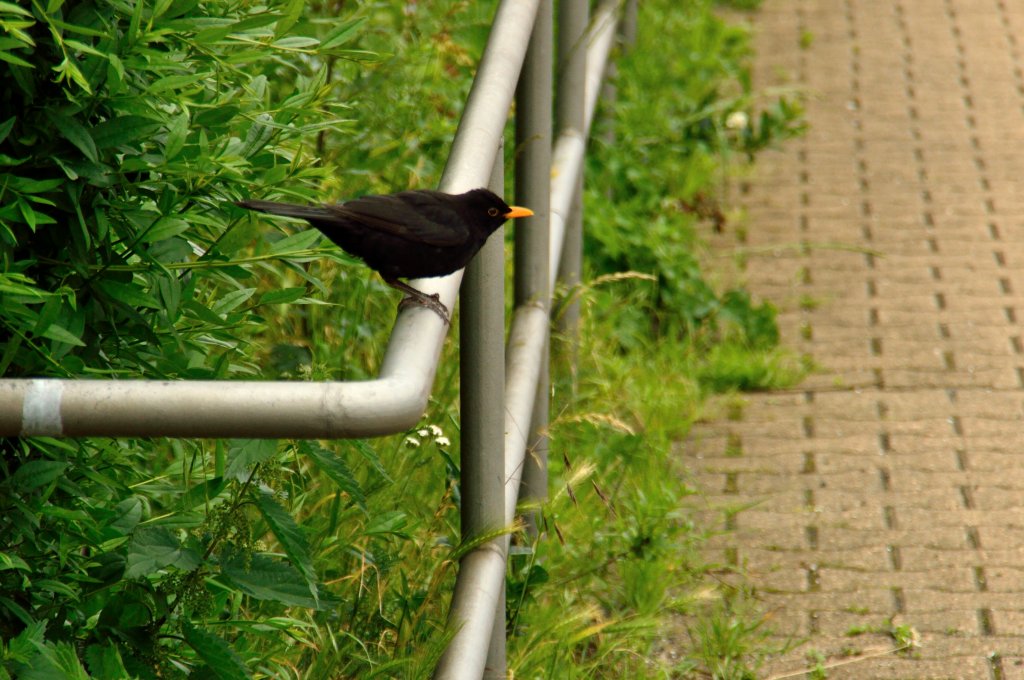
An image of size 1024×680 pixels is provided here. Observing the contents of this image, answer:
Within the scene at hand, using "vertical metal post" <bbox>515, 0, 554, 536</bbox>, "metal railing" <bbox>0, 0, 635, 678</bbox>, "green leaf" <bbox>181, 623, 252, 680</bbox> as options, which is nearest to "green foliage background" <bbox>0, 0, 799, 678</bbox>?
"green leaf" <bbox>181, 623, 252, 680</bbox>

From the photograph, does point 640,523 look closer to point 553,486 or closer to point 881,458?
point 553,486

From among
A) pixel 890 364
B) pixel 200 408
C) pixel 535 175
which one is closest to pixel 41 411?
pixel 200 408

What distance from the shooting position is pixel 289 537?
1.90 meters

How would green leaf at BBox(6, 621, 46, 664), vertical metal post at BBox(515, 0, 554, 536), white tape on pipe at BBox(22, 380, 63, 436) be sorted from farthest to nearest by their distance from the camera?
vertical metal post at BBox(515, 0, 554, 536) < green leaf at BBox(6, 621, 46, 664) < white tape on pipe at BBox(22, 380, 63, 436)

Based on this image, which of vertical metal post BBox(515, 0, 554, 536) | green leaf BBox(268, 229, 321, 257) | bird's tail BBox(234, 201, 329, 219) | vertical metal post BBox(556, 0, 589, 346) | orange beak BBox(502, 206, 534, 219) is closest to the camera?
bird's tail BBox(234, 201, 329, 219)

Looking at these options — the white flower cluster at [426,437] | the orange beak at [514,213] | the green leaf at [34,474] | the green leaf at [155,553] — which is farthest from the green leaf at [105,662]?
the orange beak at [514,213]

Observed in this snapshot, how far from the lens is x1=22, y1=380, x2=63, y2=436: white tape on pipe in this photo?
1.45 meters

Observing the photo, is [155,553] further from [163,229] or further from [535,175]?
[535,175]

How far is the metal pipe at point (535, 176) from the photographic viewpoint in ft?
10.1

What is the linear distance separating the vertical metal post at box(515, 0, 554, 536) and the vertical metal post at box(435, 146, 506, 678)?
28.3 inches

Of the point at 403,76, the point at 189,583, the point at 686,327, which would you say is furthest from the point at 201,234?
the point at 686,327

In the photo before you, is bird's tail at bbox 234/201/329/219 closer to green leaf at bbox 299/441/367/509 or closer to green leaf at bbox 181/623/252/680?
green leaf at bbox 299/441/367/509

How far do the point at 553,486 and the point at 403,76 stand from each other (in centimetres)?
151

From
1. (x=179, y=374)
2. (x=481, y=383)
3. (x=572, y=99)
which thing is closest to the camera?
(x=179, y=374)
